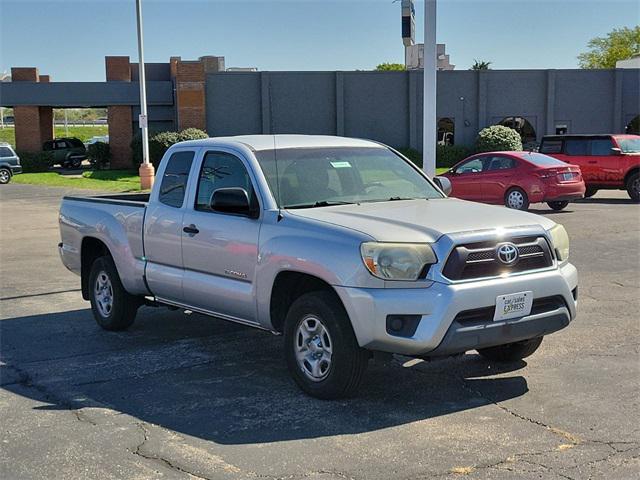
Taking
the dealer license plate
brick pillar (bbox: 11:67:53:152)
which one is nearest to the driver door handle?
the dealer license plate

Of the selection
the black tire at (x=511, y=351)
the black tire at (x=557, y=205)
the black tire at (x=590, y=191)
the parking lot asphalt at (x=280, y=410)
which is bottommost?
the parking lot asphalt at (x=280, y=410)

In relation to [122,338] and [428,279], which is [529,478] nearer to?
[428,279]

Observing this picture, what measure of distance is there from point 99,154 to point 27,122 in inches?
198

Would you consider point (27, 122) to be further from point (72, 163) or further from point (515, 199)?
point (515, 199)

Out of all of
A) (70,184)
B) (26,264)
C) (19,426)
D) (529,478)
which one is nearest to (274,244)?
(19,426)

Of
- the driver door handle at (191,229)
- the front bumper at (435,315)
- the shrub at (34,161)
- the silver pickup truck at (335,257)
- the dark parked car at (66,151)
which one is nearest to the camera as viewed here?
the front bumper at (435,315)

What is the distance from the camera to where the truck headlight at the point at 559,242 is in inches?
243

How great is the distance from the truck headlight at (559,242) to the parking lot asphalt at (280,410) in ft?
3.21

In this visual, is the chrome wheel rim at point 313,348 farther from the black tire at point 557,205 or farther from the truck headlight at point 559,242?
the black tire at point 557,205

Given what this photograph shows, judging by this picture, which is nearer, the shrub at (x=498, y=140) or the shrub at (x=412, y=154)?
the shrub at (x=498, y=140)

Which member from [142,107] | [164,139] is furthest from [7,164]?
[142,107]

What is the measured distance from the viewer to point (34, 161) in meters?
44.3

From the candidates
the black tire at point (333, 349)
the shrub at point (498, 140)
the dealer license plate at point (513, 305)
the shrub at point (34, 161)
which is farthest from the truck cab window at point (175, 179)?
the shrub at point (34, 161)

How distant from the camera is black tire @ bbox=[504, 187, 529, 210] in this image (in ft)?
63.6
